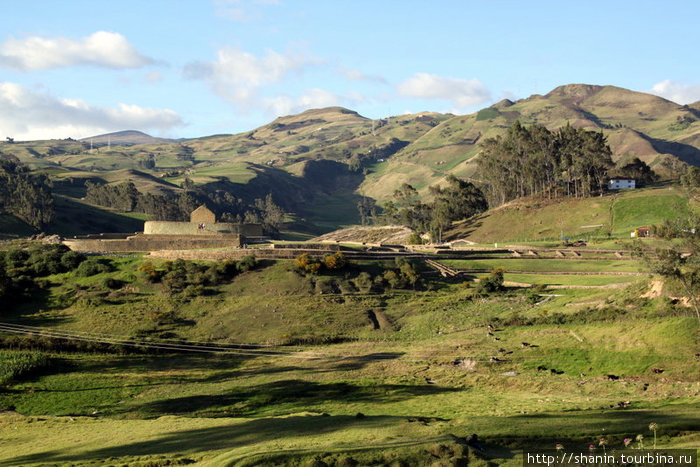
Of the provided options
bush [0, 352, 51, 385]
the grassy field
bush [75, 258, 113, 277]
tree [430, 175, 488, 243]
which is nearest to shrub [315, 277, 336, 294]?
the grassy field

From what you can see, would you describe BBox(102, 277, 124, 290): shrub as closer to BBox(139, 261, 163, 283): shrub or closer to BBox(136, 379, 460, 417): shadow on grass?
BBox(139, 261, 163, 283): shrub

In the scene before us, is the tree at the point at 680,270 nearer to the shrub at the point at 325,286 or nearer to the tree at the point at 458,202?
the shrub at the point at 325,286

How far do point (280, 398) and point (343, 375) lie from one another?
5773 mm

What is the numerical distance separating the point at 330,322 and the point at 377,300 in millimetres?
7104

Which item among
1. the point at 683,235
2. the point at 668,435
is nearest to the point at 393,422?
the point at 668,435

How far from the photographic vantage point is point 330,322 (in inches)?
2228

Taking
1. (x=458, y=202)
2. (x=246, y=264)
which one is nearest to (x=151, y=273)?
(x=246, y=264)

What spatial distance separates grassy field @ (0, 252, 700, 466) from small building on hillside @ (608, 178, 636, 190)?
6742 cm

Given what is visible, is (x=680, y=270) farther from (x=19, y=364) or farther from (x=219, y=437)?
(x=19, y=364)

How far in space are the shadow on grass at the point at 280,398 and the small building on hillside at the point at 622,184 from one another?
101128 mm

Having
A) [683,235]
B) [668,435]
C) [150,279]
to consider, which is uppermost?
[683,235]

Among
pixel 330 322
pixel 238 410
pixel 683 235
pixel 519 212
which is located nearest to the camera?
pixel 238 410

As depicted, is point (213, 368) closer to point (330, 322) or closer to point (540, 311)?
point (330, 322)

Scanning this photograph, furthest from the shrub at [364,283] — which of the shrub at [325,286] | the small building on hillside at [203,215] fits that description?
the small building on hillside at [203,215]
